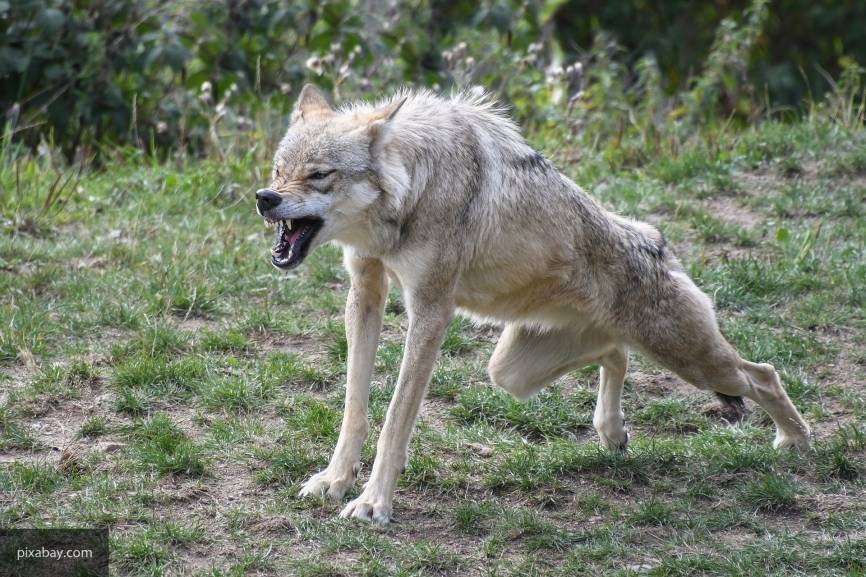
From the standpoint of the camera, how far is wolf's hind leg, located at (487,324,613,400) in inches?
223

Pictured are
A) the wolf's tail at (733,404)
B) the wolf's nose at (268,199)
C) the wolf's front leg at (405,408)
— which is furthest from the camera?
the wolf's tail at (733,404)

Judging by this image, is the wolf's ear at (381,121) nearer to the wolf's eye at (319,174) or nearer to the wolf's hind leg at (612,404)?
the wolf's eye at (319,174)

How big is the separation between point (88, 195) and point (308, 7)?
2.90m

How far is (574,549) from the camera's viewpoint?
4738 millimetres

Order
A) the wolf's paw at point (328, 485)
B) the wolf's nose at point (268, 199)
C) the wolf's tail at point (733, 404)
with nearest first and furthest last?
1. the wolf's nose at point (268, 199)
2. the wolf's paw at point (328, 485)
3. the wolf's tail at point (733, 404)

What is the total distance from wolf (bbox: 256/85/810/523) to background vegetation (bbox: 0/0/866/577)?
332 mm

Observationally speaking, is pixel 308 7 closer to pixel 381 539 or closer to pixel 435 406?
pixel 435 406

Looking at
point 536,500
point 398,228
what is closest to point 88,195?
point 398,228

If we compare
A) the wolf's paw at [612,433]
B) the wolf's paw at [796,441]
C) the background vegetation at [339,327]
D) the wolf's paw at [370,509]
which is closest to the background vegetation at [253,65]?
the background vegetation at [339,327]

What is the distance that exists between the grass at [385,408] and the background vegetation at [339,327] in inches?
0.7

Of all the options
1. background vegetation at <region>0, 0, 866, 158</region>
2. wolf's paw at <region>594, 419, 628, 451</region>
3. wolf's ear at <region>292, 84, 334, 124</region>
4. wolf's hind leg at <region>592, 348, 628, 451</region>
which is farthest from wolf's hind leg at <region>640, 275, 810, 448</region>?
background vegetation at <region>0, 0, 866, 158</region>

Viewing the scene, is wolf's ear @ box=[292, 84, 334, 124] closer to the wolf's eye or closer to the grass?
the wolf's eye

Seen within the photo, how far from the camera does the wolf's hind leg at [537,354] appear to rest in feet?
18.6

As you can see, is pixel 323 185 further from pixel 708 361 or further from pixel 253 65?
pixel 253 65
